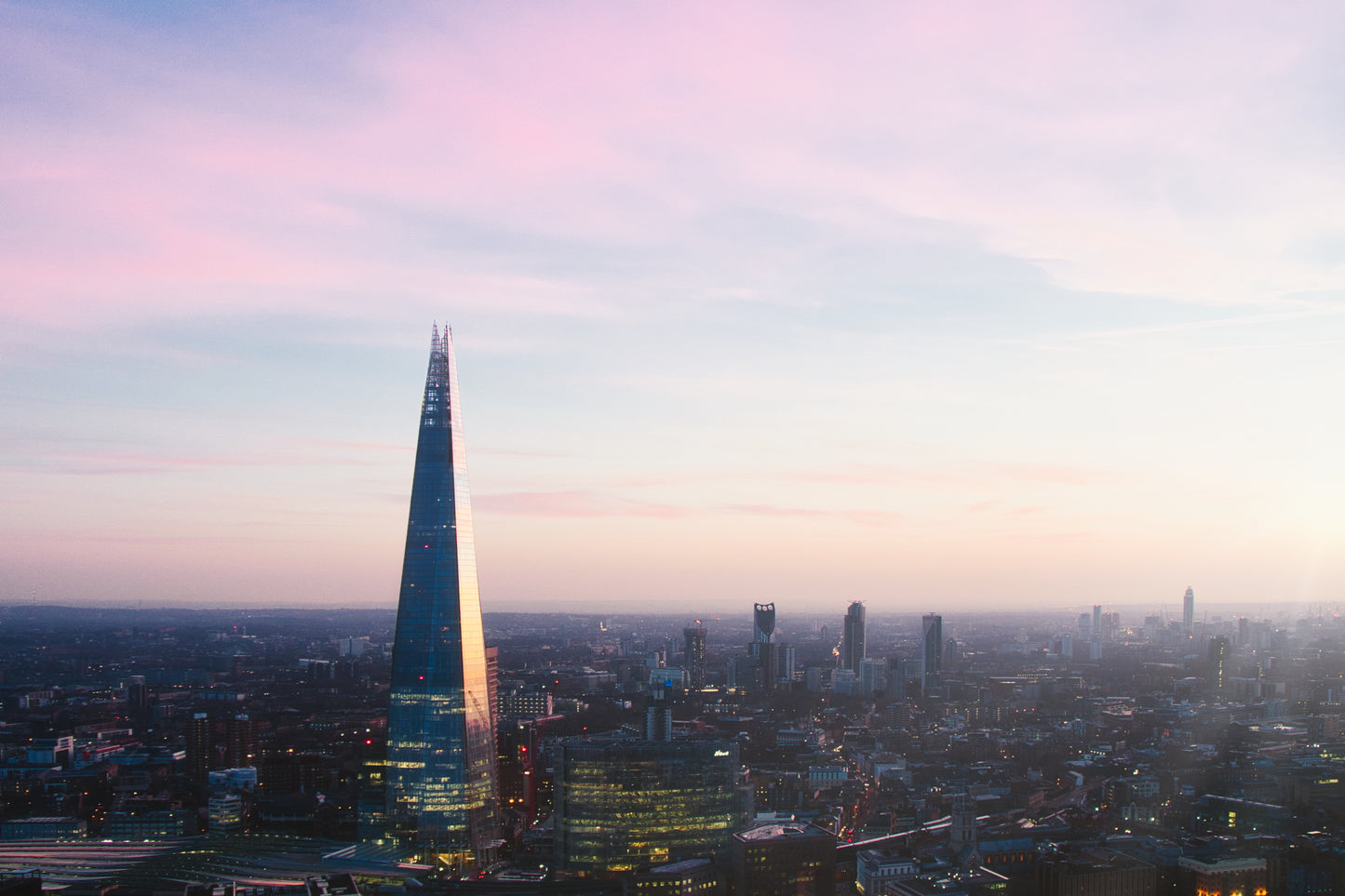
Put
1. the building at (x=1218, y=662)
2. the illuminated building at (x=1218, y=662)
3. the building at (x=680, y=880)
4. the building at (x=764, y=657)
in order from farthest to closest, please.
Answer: the building at (x=764, y=657) < the illuminated building at (x=1218, y=662) < the building at (x=1218, y=662) < the building at (x=680, y=880)

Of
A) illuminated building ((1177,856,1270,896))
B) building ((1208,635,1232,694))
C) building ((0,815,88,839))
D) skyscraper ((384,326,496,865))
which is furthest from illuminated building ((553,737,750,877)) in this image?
building ((1208,635,1232,694))

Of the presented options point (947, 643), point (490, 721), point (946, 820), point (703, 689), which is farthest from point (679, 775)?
point (947, 643)

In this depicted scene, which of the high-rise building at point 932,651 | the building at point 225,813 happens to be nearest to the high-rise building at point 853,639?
the high-rise building at point 932,651

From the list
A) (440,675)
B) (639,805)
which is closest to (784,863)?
(639,805)

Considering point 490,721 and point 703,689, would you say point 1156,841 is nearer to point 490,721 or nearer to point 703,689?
Result: point 490,721

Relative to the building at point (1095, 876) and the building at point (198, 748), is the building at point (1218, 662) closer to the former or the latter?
the building at point (1095, 876)

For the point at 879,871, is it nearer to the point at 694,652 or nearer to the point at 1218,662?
the point at 1218,662
